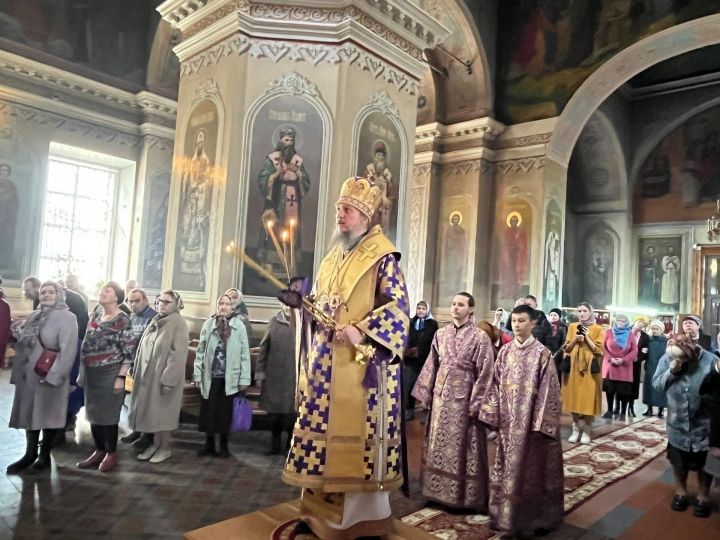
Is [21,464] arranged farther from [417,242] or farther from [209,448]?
[417,242]

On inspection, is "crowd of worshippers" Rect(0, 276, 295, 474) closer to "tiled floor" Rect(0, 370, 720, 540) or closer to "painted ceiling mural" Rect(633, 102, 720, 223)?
"tiled floor" Rect(0, 370, 720, 540)

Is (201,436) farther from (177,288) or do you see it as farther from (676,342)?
(676,342)

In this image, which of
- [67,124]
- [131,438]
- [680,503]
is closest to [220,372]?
[131,438]

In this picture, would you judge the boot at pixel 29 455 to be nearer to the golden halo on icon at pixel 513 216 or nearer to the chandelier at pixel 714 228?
the golden halo on icon at pixel 513 216

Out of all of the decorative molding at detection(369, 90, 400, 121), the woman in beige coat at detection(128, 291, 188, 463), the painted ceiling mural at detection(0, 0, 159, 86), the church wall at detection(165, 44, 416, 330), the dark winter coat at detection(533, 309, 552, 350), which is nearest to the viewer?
the woman in beige coat at detection(128, 291, 188, 463)

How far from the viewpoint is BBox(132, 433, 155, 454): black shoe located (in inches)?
231

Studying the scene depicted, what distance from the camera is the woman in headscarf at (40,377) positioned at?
4.90 m

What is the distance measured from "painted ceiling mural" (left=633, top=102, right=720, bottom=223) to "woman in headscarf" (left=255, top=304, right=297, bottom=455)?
16.6m

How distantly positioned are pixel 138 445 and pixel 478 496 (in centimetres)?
385

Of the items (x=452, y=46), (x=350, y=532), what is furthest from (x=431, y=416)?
(x=452, y=46)

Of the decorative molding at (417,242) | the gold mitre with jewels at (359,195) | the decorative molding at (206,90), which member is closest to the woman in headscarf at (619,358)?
the decorative molding at (417,242)

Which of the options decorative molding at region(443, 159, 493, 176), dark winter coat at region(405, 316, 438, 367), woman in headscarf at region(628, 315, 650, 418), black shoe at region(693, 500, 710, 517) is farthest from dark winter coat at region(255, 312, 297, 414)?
decorative molding at region(443, 159, 493, 176)

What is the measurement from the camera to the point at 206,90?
888 centimetres

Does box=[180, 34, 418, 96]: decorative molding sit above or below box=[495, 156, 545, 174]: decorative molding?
above
